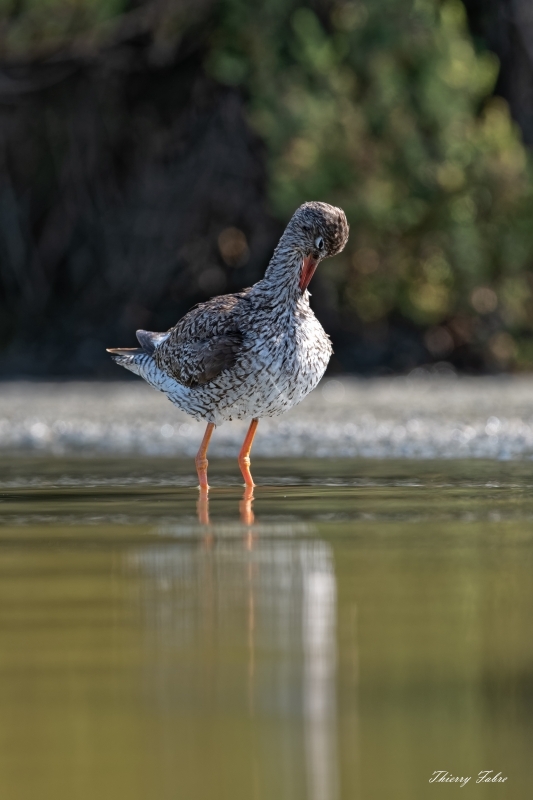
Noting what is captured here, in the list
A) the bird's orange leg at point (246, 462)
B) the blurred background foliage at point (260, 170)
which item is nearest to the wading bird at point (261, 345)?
the bird's orange leg at point (246, 462)

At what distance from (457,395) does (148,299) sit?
4.94 m

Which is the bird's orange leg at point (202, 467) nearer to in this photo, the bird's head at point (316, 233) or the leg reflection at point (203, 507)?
the leg reflection at point (203, 507)

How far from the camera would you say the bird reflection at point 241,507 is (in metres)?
5.74

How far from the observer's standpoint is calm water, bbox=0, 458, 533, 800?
8.77ft

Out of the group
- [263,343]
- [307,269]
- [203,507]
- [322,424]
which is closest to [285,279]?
[307,269]

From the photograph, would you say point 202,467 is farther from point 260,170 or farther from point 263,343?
point 260,170

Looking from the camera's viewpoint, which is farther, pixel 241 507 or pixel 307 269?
pixel 307 269

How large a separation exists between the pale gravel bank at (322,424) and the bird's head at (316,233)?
1216 mm

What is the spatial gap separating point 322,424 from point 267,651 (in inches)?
256

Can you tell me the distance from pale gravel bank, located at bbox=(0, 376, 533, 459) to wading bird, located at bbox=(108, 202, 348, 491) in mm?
895

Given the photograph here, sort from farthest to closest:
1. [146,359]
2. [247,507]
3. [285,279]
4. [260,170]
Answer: [260,170], [146,359], [285,279], [247,507]

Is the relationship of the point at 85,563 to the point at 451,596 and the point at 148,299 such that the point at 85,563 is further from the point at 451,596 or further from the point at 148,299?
the point at 148,299

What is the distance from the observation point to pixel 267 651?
343cm

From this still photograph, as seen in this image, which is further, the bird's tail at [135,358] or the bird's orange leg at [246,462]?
the bird's tail at [135,358]
